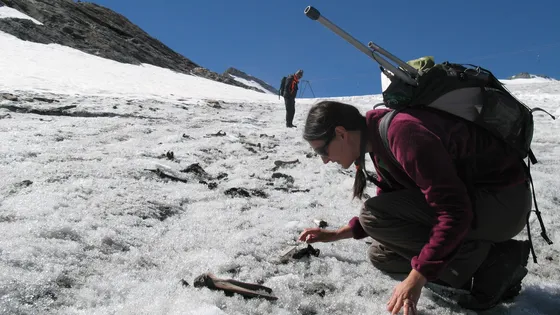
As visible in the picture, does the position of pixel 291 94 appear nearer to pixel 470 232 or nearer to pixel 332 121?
pixel 332 121

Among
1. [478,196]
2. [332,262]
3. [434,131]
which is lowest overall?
[332,262]

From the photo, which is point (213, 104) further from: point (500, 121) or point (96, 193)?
point (500, 121)

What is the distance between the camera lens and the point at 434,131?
2236 millimetres

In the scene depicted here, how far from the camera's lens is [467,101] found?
2350 millimetres

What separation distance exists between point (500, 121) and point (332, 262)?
1.48 m

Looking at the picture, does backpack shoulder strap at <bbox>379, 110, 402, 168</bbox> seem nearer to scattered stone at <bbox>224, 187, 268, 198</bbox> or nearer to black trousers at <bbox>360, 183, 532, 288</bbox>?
black trousers at <bbox>360, 183, 532, 288</bbox>

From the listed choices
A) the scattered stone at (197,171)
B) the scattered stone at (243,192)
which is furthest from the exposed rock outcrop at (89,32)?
the scattered stone at (243,192)

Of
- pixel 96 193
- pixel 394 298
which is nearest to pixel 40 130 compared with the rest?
pixel 96 193

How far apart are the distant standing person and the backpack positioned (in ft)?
34.6

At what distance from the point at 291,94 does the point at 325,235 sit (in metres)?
11.4

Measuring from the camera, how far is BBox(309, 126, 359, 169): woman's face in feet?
8.32

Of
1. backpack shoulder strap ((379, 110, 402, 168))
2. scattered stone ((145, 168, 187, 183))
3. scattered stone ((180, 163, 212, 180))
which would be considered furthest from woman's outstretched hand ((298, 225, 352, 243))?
scattered stone ((180, 163, 212, 180))

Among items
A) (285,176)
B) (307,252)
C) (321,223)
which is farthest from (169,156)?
(307,252)

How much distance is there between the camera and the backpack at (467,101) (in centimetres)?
235
